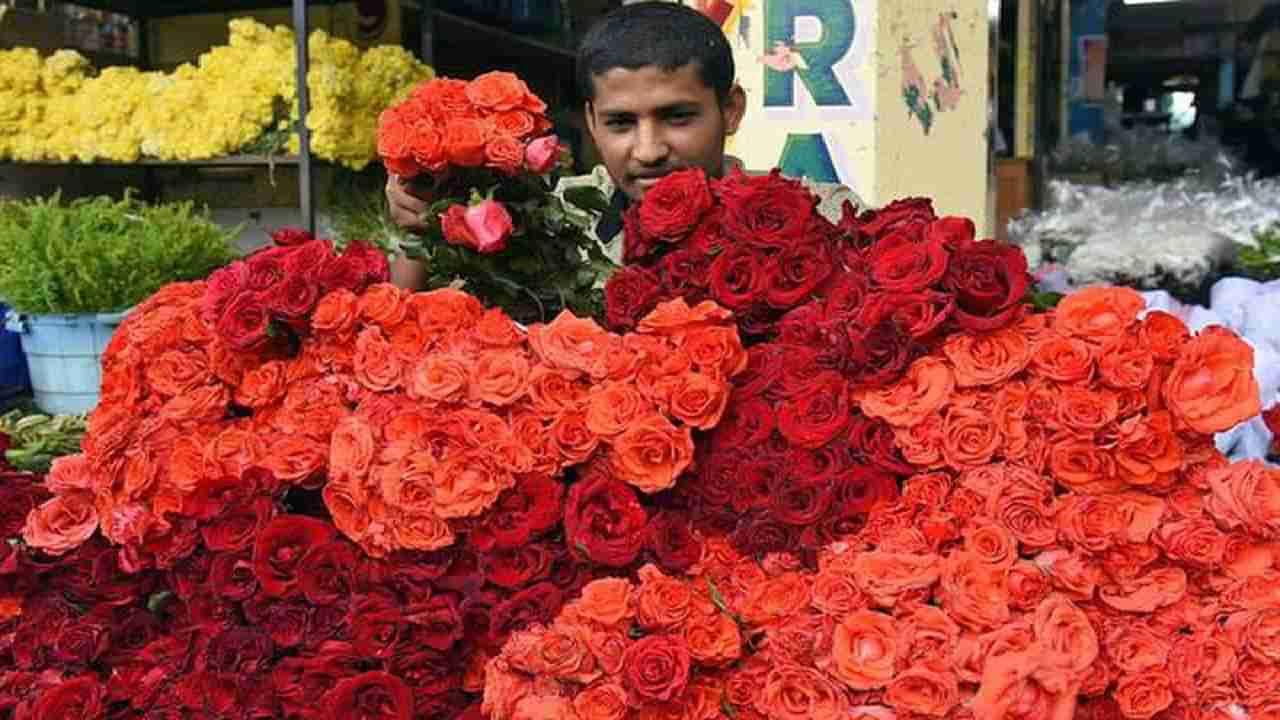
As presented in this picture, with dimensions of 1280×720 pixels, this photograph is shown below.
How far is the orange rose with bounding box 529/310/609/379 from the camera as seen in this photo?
3.70 feet

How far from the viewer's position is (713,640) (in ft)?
3.37

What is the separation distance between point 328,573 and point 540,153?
49 centimetres

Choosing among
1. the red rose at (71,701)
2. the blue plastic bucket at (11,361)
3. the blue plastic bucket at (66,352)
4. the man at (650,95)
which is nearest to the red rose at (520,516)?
the red rose at (71,701)

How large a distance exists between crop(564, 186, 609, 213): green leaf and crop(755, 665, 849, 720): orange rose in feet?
1.91

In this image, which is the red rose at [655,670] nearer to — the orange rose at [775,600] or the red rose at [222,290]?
the orange rose at [775,600]

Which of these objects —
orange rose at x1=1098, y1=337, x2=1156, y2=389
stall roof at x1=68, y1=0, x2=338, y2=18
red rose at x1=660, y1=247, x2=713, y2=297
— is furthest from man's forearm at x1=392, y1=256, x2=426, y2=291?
stall roof at x1=68, y1=0, x2=338, y2=18

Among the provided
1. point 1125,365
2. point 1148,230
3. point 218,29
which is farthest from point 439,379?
point 218,29

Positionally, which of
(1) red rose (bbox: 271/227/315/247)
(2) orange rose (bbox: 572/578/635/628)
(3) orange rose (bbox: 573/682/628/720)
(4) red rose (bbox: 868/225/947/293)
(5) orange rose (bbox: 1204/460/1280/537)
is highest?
(1) red rose (bbox: 271/227/315/247)

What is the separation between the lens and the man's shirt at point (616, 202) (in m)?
1.67

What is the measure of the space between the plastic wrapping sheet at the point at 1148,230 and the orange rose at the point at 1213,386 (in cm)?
291

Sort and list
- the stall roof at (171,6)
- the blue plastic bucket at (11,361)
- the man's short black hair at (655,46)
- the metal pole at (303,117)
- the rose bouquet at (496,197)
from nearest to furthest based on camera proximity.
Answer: the rose bouquet at (496,197), the man's short black hair at (655,46), the blue plastic bucket at (11,361), the metal pole at (303,117), the stall roof at (171,6)

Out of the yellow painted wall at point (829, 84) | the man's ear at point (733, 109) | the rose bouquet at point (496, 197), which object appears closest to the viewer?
the rose bouquet at point (496, 197)

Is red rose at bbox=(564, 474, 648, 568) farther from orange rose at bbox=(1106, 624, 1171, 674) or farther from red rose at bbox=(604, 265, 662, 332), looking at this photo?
orange rose at bbox=(1106, 624, 1171, 674)

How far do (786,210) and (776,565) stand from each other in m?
0.35
